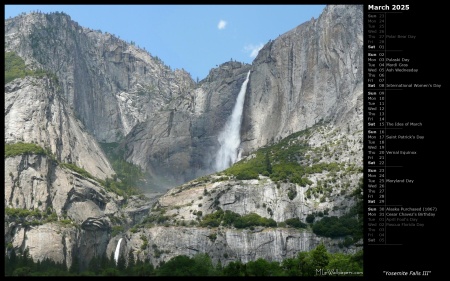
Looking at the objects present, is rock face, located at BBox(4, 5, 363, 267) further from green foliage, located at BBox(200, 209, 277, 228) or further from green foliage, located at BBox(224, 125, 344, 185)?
green foliage, located at BBox(200, 209, 277, 228)

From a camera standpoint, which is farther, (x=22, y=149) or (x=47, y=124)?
(x=47, y=124)

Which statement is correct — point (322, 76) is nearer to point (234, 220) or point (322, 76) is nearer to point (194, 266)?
point (234, 220)

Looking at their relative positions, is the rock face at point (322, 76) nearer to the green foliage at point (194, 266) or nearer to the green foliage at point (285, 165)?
the green foliage at point (285, 165)

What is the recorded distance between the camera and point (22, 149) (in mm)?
152250

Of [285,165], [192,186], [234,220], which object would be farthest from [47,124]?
[285,165]

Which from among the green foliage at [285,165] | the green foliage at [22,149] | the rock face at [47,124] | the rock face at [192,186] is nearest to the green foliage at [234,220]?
the rock face at [192,186]

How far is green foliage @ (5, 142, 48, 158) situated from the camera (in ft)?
494

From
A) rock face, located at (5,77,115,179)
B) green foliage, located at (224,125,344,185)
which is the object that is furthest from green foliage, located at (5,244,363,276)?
rock face, located at (5,77,115,179)
